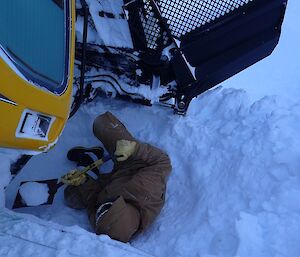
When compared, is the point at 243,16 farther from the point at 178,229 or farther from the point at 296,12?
the point at 296,12

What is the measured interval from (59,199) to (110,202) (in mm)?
598

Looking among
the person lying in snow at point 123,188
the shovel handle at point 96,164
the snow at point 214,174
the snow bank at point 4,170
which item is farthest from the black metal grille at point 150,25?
the snow bank at point 4,170

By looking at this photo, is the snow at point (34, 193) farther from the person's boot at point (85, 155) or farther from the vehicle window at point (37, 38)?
the vehicle window at point (37, 38)

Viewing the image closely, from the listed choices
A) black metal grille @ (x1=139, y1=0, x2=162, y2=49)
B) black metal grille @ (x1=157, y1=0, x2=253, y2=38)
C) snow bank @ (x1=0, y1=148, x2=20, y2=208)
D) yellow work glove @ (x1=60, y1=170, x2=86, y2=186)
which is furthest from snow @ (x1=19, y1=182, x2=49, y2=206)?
black metal grille @ (x1=157, y1=0, x2=253, y2=38)

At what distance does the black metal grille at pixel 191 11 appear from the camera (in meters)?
3.62

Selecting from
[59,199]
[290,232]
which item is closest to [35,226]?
[59,199]

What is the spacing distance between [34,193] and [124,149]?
697 millimetres

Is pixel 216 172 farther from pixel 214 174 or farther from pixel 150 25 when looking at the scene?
pixel 150 25

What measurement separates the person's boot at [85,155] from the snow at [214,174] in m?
0.07

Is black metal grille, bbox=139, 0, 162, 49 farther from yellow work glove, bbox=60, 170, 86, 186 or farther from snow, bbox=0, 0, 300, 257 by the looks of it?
yellow work glove, bbox=60, 170, 86, 186

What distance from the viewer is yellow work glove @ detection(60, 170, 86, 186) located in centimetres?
369

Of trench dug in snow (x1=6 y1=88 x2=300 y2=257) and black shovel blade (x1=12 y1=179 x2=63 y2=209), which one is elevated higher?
trench dug in snow (x1=6 y1=88 x2=300 y2=257)

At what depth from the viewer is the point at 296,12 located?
640cm

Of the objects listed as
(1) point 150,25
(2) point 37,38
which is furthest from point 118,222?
(1) point 150,25
